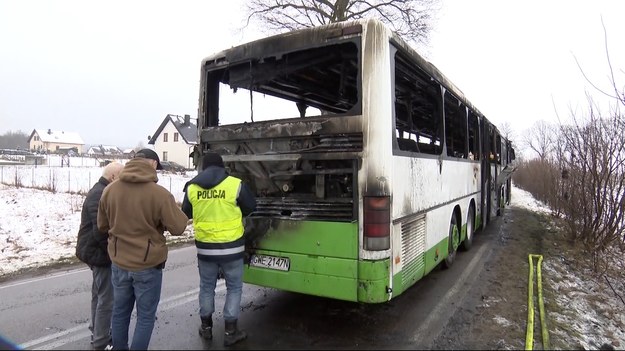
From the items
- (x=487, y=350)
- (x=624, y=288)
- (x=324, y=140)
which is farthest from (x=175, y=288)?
(x=624, y=288)

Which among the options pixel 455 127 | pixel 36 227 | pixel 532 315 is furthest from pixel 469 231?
pixel 36 227

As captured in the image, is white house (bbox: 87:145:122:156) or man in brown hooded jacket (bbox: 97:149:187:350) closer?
man in brown hooded jacket (bbox: 97:149:187:350)

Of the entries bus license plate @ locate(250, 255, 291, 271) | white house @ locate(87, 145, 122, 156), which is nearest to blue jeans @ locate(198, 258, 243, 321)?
bus license plate @ locate(250, 255, 291, 271)

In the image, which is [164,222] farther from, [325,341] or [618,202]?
[618,202]

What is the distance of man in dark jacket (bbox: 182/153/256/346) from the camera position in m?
3.72

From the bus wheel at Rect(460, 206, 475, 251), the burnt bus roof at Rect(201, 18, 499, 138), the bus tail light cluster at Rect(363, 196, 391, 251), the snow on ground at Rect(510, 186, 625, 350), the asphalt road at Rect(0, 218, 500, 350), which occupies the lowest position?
the snow on ground at Rect(510, 186, 625, 350)

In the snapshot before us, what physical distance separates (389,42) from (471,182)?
504 cm

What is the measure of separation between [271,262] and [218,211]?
3.01 feet

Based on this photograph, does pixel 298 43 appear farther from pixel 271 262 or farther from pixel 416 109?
pixel 416 109

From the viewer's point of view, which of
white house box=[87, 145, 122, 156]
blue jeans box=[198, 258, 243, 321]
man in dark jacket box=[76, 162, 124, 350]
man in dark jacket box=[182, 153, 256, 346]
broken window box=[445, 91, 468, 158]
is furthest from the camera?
white house box=[87, 145, 122, 156]

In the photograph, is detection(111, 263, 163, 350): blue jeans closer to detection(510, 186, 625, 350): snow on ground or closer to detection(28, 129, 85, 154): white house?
detection(510, 186, 625, 350): snow on ground

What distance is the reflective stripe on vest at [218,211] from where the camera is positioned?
3711mm

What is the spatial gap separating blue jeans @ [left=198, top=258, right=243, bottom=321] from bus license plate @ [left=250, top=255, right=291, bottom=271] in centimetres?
43

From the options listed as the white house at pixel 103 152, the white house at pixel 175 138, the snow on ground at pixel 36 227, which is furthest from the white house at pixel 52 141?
the snow on ground at pixel 36 227
